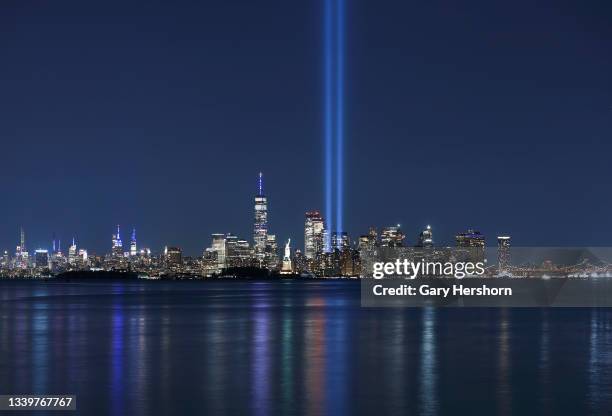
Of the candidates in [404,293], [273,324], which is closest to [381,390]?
[273,324]

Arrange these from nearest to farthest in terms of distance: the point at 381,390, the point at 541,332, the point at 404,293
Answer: the point at 381,390, the point at 541,332, the point at 404,293

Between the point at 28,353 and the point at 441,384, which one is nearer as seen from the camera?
the point at 441,384

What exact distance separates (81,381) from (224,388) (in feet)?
16.7

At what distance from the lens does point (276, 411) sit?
22.9m

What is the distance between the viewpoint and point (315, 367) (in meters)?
32.3

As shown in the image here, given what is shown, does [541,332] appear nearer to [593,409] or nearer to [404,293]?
[593,409]

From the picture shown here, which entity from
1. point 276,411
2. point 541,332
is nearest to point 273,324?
point 541,332

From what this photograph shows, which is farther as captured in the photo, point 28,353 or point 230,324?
point 230,324

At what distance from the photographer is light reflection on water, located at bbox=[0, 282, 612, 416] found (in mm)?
24312

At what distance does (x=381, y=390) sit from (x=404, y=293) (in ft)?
325

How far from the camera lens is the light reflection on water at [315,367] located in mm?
24312

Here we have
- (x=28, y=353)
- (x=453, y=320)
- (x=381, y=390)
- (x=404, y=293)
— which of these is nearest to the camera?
(x=381, y=390)

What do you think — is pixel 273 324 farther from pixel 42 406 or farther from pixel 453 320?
pixel 42 406

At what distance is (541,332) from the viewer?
51.6 meters
